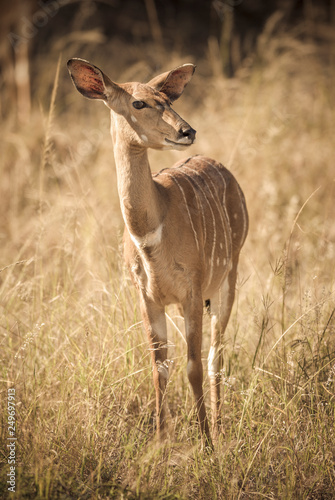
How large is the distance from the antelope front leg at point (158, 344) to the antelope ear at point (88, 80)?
1.08 m

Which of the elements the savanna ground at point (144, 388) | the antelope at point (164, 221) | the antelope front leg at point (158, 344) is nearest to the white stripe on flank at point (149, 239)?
the antelope at point (164, 221)

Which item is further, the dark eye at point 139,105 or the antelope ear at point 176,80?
the antelope ear at point 176,80

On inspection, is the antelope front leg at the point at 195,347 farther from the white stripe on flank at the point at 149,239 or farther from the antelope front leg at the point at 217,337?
the white stripe on flank at the point at 149,239

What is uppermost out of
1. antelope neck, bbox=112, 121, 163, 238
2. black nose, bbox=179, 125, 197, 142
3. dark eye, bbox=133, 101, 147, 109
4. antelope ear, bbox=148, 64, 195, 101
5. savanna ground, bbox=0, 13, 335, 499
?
antelope ear, bbox=148, 64, 195, 101

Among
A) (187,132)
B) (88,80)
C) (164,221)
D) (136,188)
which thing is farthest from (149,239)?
(88,80)

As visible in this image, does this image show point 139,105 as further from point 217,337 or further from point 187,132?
point 217,337

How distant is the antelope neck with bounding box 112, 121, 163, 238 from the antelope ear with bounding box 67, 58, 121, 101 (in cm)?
22

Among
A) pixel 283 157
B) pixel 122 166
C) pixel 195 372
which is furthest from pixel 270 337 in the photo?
pixel 283 157

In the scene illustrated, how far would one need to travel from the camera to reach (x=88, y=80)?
298 centimetres

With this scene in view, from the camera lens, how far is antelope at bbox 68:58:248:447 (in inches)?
111

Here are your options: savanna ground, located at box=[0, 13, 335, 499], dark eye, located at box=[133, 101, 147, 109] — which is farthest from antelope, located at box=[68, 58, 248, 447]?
savanna ground, located at box=[0, 13, 335, 499]

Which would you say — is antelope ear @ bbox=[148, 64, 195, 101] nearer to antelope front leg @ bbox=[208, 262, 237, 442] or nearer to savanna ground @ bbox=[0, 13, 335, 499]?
savanna ground @ bbox=[0, 13, 335, 499]

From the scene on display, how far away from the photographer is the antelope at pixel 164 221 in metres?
2.82

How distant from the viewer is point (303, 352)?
10.3 ft
